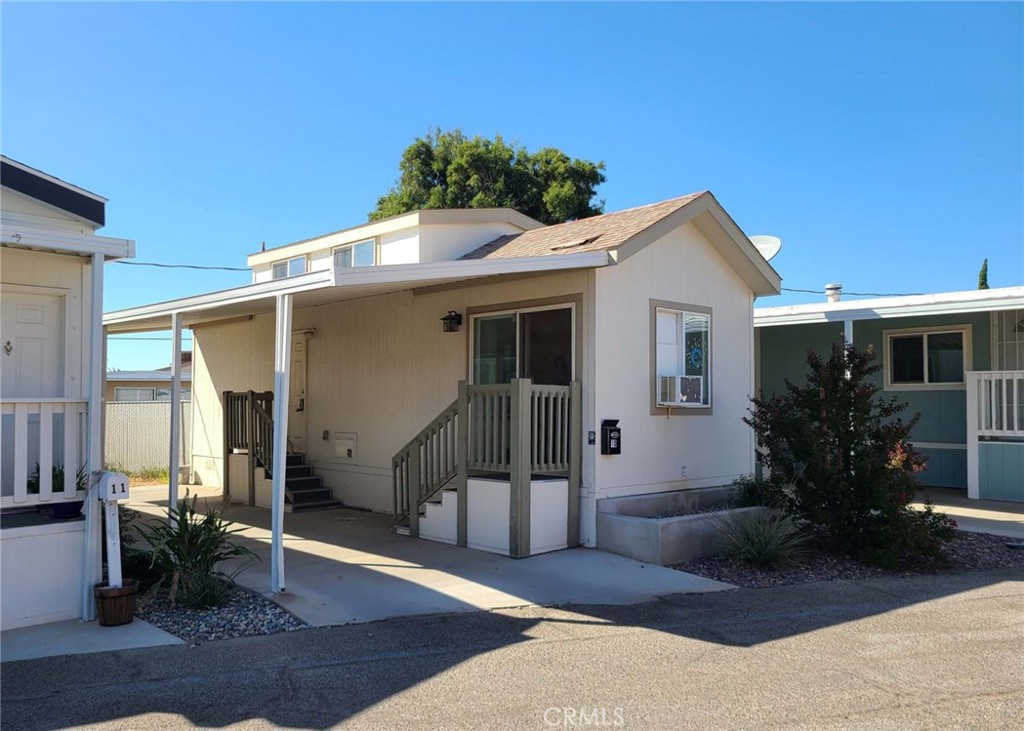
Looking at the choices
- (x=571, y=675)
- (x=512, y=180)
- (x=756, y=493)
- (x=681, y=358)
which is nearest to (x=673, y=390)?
(x=681, y=358)

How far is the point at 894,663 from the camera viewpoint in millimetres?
4938

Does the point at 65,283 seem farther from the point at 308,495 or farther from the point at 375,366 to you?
the point at 308,495

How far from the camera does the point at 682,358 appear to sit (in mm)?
9695

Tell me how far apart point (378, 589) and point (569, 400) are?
298 cm

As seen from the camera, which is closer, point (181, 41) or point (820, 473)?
point (820, 473)

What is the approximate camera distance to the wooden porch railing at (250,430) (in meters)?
11.8

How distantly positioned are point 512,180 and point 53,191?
18137 mm

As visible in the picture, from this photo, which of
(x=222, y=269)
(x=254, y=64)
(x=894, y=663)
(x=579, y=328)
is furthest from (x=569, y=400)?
(x=222, y=269)

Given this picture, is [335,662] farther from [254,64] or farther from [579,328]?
[254,64]

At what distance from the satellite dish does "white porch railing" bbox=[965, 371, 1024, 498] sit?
3578mm

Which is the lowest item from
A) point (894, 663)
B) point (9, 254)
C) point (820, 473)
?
point (894, 663)

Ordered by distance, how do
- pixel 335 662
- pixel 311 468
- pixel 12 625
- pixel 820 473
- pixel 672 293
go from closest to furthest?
pixel 335 662, pixel 12 625, pixel 820 473, pixel 672 293, pixel 311 468

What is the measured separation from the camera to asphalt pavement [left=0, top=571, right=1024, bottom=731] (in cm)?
403

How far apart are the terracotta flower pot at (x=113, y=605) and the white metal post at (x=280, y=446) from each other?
116 cm
